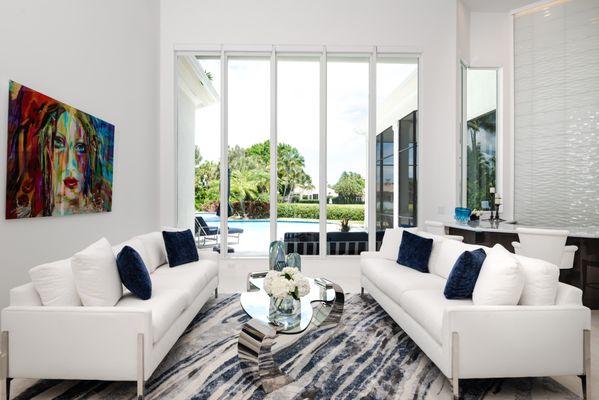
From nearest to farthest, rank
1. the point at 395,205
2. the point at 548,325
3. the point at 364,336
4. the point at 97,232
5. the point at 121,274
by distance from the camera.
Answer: the point at 548,325
the point at 121,274
the point at 364,336
the point at 97,232
the point at 395,205

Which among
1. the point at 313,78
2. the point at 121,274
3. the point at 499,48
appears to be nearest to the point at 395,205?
the point at 313,78

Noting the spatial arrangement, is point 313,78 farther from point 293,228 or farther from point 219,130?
point 293,228

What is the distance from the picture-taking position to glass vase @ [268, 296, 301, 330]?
2471 mm

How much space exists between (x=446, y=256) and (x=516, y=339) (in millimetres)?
1293

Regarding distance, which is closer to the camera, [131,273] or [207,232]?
[131,273]

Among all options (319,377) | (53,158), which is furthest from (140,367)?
(53,158)

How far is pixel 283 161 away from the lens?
566cm

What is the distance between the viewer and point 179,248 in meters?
3.81

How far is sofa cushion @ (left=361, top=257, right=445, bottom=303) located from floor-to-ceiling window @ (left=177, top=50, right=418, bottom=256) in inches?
70.6

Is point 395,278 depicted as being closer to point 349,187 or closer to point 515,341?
point 515,341

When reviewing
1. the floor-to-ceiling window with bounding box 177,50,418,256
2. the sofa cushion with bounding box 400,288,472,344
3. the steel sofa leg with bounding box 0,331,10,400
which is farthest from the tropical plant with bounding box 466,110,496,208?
the steel sofa leg with bounding box 0,331,10,400

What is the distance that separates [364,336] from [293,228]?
2.80 meters

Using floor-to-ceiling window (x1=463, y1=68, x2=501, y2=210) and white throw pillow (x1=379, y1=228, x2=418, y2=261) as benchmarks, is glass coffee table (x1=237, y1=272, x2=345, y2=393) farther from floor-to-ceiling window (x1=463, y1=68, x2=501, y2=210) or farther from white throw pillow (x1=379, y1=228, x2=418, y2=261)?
floor-to-ceiling window (x1=463, y1=68, x2=501, y2=210)

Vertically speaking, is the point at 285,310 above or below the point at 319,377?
above
